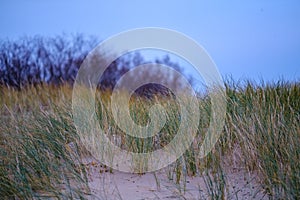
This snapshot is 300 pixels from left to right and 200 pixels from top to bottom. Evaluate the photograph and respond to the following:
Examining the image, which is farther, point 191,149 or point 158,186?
point 191,149

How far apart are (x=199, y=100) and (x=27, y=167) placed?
1973 mm

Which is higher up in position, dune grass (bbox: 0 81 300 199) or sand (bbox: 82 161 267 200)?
dune grass (bbox: 0 81 300 199)

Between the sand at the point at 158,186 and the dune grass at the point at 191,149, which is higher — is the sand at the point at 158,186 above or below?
below

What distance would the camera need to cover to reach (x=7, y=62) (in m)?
10.8

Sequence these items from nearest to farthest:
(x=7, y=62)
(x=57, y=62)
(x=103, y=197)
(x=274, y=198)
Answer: (x=274, y=198) < (x=103, y=197) < (x=7, y=62) < (x=57, y=62)

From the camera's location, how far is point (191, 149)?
332cm

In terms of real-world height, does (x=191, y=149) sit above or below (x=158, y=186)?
above

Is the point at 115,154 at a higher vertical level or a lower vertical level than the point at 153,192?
higher

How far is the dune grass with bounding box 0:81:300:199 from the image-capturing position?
8.89 ft

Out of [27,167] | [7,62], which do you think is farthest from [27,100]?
[27,167]

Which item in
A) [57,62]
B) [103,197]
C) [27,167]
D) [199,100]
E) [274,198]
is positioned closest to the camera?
[274,198]

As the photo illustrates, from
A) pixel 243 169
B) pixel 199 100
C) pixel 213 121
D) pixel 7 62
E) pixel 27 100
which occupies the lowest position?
pixel 243 169

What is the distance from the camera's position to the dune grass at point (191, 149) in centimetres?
271

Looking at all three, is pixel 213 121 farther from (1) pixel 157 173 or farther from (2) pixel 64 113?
(2) pixel 64 113
